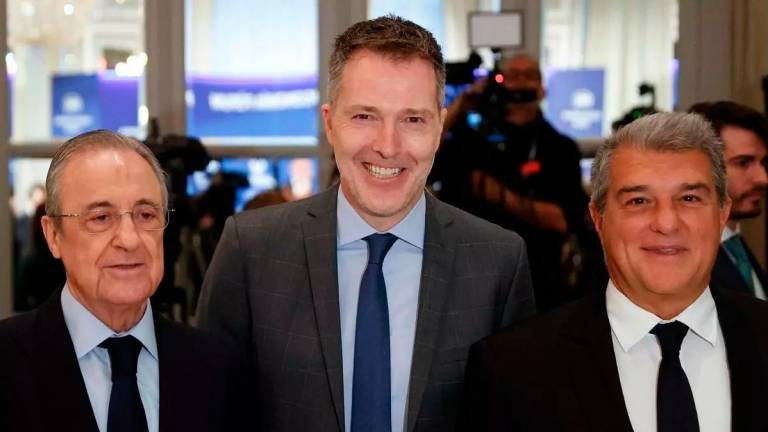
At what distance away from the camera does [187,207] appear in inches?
177

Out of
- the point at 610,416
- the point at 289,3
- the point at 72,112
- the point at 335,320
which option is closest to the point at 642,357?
the point at 610,416

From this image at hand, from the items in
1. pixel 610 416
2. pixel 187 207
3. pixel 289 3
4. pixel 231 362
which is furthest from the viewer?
pixel 289 3

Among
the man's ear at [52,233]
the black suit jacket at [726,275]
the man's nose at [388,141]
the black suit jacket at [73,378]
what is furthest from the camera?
the black suit jacket at [726,275]

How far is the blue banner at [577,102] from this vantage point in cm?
Answer: 556

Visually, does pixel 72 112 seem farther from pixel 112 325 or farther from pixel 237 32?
pixel 112 325

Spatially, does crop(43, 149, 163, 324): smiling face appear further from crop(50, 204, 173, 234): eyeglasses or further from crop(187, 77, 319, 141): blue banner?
crop(187, 77, 319, 141): blue banner

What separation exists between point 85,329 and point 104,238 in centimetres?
15

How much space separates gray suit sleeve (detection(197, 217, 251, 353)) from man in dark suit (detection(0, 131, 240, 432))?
21 cm

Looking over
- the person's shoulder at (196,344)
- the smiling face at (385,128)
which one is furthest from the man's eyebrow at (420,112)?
the person's shoulder at (196,344)

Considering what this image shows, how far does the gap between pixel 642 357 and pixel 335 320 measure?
550mm

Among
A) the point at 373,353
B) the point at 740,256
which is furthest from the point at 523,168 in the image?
the point at 373,353

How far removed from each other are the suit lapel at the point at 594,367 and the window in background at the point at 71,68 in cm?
413

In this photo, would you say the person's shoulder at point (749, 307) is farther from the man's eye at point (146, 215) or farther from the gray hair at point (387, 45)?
the man's eye at point (146, 215)

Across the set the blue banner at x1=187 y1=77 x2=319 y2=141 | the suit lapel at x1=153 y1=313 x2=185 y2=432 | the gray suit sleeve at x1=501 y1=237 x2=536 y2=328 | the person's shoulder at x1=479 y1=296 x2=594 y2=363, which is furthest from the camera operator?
the suit lapel at x1=153 y1=313 x2=185 y2=432
